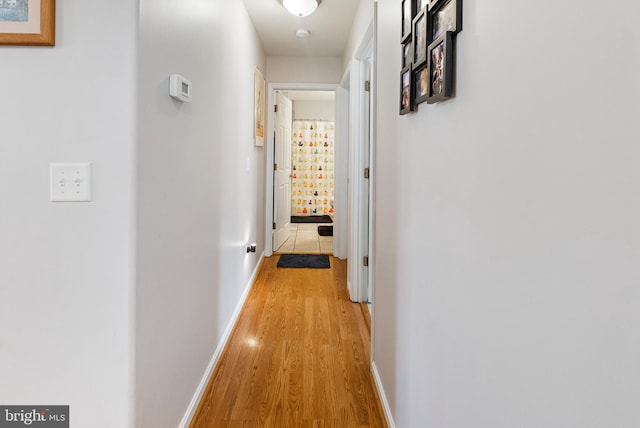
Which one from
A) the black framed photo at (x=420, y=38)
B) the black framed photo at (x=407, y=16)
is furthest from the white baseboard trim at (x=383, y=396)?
the black framed photo at (x=407, y=16)

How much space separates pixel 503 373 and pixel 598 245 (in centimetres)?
36

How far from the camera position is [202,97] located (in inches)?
81.2

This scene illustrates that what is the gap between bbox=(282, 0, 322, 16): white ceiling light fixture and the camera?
3141 millimetres

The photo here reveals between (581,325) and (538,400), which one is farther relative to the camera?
(538,400)

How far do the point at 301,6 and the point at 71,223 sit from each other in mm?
2543

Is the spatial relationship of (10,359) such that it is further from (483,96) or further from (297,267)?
(297,267)

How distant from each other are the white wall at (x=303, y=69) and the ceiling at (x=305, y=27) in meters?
0.09

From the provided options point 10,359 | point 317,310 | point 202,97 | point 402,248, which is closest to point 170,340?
point 10,359

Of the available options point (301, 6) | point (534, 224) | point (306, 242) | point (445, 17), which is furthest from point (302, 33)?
point (534, 224)

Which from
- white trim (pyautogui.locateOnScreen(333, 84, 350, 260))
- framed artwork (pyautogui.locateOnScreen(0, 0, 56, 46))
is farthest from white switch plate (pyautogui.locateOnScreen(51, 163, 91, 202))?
white trim (pyautogui.locateOnScreen(333, 84, 350, 260))

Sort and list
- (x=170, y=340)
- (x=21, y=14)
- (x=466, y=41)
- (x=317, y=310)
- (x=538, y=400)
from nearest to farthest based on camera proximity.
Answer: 1. (x=538, y=400)
2. (x=466, y=41)
3. (x=21, y=14)
4. (x=170, y=340)
5. (x=317, y=310)

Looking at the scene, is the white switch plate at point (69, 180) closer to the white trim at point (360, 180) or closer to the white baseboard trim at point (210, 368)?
the white baseboard trim at point (210, 368)

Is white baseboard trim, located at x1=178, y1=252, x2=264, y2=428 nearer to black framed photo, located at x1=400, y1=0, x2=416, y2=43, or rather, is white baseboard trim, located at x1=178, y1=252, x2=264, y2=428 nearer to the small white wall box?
the small white wall box

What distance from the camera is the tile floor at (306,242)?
542 cm
